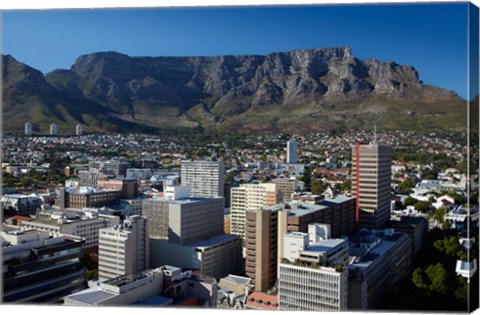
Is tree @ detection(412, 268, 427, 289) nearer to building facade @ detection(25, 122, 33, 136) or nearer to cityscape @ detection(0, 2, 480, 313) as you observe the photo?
cityscape @ detection(0, 2, 480, 313)

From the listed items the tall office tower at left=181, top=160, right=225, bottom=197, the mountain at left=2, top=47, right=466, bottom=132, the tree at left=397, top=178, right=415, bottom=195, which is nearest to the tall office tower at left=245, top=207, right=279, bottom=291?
the tall office tower at left=181, top=160, right=225, bottom=197

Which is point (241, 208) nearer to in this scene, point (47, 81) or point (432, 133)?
point (432, 133)

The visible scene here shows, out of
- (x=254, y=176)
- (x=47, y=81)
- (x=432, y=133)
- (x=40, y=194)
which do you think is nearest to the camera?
(x=40, y=194)

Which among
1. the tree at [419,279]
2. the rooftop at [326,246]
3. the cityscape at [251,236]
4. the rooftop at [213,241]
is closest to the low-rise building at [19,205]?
the cityscape at [251,236]

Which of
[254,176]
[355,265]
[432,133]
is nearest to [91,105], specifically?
[254,176]

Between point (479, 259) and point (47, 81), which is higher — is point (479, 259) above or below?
below

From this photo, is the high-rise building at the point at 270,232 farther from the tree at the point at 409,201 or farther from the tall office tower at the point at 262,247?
the tree at the point at 409,201

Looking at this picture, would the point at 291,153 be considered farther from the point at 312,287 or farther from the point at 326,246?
the point at 312,287
